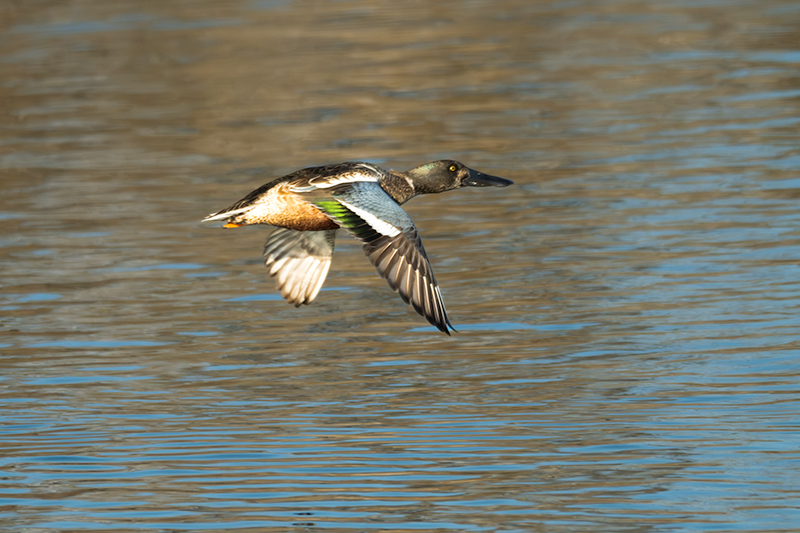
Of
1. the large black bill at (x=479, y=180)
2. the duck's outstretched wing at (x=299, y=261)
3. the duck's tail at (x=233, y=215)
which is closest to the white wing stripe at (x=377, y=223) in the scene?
the duck's tail at (x=233, y=215)

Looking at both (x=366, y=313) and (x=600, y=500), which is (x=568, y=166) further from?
(x=600, y=500)

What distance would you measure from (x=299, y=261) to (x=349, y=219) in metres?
1.53

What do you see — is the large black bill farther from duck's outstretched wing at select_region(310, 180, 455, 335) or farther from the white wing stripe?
the white wing stripe

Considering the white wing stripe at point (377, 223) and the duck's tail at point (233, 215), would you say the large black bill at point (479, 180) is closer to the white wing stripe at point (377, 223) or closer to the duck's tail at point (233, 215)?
the duck's tail at point (233, 215)

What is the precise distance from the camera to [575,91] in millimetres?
17609

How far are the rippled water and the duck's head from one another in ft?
3.06

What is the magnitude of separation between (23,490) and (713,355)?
411 cm

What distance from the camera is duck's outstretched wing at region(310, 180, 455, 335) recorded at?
7.46 meters

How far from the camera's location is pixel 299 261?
940cm

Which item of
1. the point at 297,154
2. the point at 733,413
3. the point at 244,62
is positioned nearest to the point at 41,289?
the point at 297,154

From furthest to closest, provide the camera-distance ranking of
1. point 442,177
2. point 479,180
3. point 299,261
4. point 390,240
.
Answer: point 479,180 → point 442,177 → point 299,261 → point 390,240

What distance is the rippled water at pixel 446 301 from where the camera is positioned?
6.97m

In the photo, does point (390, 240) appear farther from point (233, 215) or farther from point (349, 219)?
point (233, 215)

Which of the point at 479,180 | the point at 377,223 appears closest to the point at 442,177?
the point at 479,180
